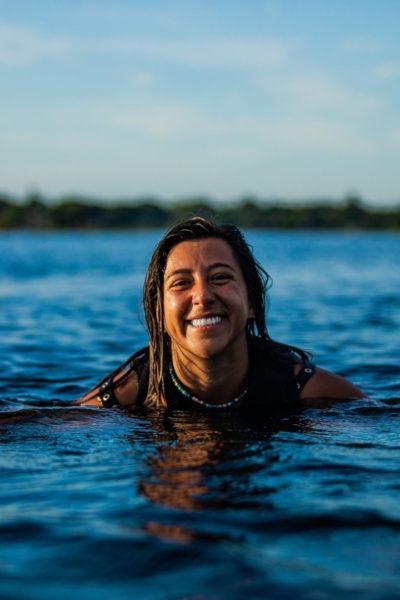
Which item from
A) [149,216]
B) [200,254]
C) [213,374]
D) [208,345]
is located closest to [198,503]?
[208,345]

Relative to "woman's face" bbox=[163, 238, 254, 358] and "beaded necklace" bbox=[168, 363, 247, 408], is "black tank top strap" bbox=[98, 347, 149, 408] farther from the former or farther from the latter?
"woman's face" bbox=[163, 238, 254, 358]

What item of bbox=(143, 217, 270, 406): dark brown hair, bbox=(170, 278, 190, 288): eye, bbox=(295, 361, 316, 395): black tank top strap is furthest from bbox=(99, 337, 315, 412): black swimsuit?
bbox=(170, 278, 190, 288): eye

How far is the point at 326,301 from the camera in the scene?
21031 millimetres

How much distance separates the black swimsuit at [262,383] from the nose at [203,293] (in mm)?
825

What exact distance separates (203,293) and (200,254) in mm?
310

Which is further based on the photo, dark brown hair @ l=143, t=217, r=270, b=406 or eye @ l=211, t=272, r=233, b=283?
dark brown hair @ l=143, t=217, r=270, b=406

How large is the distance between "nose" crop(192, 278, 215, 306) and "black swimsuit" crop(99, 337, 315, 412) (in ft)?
2.71

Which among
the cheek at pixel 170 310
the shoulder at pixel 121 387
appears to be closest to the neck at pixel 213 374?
the cheek at pixel 170 310

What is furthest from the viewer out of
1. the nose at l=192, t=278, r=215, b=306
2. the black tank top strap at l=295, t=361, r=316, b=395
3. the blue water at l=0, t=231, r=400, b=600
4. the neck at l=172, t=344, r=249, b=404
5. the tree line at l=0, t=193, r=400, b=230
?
the tree line at l=0, t=193, r=400, b=230

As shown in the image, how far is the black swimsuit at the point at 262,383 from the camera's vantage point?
6.25m

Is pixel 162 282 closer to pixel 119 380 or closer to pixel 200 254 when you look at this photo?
pixel 200 254

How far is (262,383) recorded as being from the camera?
6285 millimetres

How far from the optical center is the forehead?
19.0ft

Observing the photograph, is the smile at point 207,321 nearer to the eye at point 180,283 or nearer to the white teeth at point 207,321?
the white teeth at point 207,321
